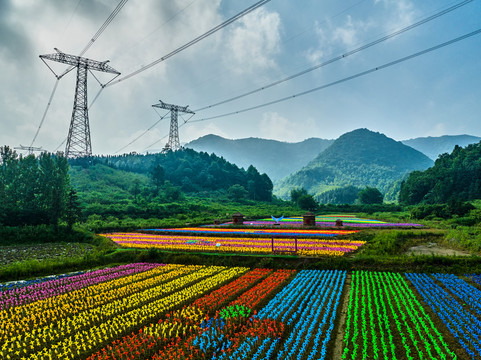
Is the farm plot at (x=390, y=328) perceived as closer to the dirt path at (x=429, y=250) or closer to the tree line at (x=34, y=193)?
the dirt path at (x=429, y=250)

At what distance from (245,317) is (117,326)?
16.6ft

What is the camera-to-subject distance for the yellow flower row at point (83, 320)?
1041cm

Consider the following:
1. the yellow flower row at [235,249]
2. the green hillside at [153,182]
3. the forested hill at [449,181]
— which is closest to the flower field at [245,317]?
the yellow flower row at [235,249]

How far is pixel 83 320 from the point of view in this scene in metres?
12.1

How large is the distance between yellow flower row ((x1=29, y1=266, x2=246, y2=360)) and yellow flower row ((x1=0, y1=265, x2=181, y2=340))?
224cm

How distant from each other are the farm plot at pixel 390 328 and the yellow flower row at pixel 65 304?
1146 centimetres

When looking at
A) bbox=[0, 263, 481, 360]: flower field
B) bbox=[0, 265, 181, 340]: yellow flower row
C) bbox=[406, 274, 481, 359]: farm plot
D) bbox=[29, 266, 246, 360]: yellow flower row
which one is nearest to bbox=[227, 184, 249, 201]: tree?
bbox=[0, 265, 181, 340]: yellow flower row

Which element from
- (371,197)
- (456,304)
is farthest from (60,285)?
(371,197)

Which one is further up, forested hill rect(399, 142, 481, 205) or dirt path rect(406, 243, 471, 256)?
forested hill rect(399, 142, 481, 205)

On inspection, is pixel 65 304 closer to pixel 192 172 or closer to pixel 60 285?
pixel 60 285

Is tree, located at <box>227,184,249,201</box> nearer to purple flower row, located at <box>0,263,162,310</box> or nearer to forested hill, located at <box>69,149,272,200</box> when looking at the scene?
forested hill, located at <box>69,149,272,200</box>

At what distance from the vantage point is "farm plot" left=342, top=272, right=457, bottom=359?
358 inches

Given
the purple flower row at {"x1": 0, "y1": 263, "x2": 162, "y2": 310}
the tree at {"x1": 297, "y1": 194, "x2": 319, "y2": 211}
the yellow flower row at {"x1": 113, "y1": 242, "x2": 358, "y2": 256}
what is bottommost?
the purple flower row at {"x1": 0, "y1": 263, "x2": 162, "y2": 310}

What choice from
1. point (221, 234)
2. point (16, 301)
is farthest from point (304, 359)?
point (221, 234)
